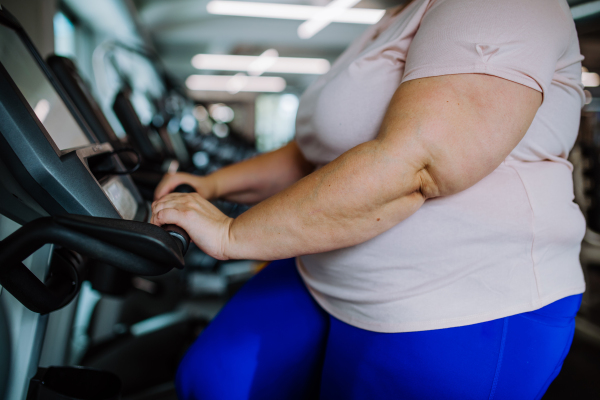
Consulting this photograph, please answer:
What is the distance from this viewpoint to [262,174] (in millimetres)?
1105

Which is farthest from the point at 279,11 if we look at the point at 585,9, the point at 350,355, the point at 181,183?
the point at 350,355

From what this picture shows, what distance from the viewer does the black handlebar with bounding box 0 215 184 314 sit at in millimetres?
469

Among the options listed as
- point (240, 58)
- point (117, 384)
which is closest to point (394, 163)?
point (117, 384)

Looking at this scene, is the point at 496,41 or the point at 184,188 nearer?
the point at 496,41

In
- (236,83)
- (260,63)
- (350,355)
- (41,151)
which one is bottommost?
(236,83)

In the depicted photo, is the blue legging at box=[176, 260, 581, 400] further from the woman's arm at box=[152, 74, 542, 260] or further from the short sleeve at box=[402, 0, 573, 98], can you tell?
the short sleeve at box=[402, 0, 573, 98]

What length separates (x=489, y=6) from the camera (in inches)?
22.3

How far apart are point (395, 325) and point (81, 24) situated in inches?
138

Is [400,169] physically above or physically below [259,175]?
above

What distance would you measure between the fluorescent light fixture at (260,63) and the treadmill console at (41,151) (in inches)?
239

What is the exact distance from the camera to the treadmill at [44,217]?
477 mm

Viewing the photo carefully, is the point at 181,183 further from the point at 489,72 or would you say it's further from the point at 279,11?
the point at 279,11

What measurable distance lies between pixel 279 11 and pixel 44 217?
4.34m

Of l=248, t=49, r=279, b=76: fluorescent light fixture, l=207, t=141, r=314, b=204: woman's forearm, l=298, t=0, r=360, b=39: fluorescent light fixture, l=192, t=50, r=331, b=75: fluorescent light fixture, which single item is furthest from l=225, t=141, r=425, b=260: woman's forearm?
l=192, t=50, r=331, b=75: fluorescent light fixture
